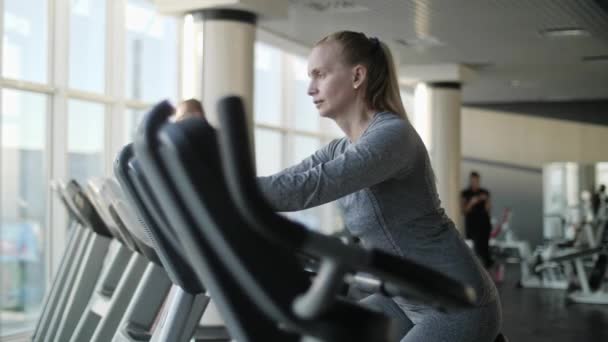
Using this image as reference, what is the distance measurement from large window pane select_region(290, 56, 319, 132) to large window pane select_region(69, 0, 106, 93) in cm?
509

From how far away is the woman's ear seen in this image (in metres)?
1.67

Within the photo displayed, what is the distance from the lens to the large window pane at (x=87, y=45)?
8081 millimetres

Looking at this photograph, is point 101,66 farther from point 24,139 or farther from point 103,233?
point 103,233

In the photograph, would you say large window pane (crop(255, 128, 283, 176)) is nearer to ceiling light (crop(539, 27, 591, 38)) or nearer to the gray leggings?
ceiling light (crop(539, 27, 591, 38))

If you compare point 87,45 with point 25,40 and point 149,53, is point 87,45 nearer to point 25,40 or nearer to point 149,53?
point 25,40

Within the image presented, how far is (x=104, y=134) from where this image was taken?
8609mm

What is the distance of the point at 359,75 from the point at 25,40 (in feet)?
21.1

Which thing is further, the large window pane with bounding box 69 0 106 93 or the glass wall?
the large window pane with bounding box 69 0 106 93

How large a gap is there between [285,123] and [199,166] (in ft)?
39.0

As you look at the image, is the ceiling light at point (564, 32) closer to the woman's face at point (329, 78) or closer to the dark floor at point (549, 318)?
the dark floor at point (549, 318)

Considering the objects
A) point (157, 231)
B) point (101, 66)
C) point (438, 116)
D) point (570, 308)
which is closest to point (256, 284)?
point (157, 231)

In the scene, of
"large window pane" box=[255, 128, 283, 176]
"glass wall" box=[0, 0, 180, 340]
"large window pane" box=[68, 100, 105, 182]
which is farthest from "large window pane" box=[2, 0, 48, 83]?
"large window pane" box=[255, 128, 283, 176]

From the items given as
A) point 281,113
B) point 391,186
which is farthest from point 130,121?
point 391,186

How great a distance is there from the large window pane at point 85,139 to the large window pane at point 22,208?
1.22 ft
